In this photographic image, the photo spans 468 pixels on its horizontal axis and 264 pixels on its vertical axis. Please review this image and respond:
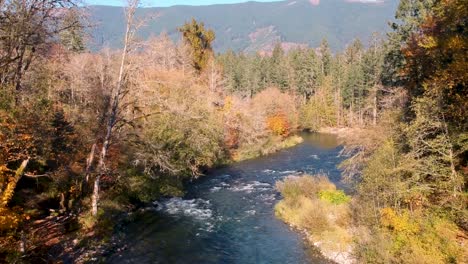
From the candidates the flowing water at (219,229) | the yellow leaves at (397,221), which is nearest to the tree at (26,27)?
the flowing water at (219,229)

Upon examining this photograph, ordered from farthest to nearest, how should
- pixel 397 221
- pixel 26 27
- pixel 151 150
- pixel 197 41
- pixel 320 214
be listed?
pixel 197 41 → pixel 151 150 → pixel 320 214 → pixel 397 221 → pixel 26 27

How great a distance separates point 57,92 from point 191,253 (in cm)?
1810

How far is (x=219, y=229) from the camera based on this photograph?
73.9ft

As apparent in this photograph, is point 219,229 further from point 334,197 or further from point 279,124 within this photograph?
→ point 279,124

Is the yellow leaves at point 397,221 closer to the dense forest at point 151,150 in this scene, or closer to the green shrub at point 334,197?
the dense forest at point 151,150

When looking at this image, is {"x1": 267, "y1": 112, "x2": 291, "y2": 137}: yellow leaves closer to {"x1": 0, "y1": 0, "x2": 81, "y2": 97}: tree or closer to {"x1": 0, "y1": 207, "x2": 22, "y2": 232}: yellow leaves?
{"x1": 0, "y1": 0, "x2": 81, "y2": 97}: tree

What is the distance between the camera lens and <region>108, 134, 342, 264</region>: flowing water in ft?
61.7

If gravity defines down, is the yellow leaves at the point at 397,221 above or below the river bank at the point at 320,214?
above

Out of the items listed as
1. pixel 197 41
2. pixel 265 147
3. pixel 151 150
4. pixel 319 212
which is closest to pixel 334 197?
pixel 319 212

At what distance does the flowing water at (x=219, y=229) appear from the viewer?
18814mm

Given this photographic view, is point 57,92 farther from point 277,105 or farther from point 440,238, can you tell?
point 277,105

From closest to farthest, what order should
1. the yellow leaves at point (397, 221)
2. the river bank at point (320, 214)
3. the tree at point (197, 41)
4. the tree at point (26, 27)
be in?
the tree at point (26, 27) → the yellow leaves at point (397, 221) → the river bank at point (320, 214) → the tree at point (197, 41)

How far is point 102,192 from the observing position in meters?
24.2

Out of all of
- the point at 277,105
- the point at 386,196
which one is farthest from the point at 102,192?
the point at 277,105
